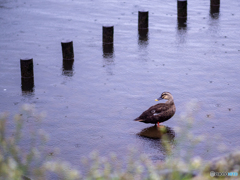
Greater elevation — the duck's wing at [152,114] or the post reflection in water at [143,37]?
the post reflection in water at [143,37]

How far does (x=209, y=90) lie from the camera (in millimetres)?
11188

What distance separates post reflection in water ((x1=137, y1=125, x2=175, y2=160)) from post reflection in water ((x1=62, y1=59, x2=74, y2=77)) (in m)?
3.85

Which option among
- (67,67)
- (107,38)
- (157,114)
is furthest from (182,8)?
(157,114)

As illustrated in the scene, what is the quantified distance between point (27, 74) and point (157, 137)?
4.54m

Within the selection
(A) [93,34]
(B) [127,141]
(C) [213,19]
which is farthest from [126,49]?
(B) [127,141]

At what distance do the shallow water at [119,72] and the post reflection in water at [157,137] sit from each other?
42 mm

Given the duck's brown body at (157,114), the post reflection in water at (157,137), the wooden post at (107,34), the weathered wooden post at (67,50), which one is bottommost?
the post reflection in water at (157,137)

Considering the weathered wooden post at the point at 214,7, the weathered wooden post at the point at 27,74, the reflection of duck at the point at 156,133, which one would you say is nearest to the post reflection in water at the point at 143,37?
the weathered wooden post at the point at 214,7

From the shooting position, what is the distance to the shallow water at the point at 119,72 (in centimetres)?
907

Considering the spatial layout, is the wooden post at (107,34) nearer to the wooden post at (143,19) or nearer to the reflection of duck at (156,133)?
the wooden post at (143,19)

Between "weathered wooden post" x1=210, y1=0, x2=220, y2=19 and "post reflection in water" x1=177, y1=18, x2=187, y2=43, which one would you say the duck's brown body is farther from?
"weathered wooden post" x1=210, y1=0, x2=220, y2=19

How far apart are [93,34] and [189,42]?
3569mm

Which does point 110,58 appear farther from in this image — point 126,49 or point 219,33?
point 219,33

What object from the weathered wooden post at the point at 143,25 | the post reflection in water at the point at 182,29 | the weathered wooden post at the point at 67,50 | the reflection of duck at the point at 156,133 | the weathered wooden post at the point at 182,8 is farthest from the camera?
the weathered wooden post at the point at 182,8
